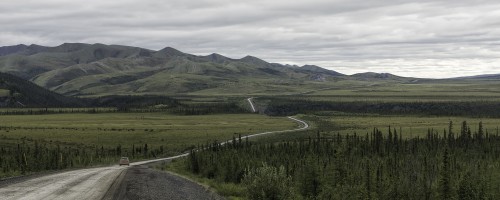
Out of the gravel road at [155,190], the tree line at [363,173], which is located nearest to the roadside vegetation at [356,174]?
the tree line at [363,173]

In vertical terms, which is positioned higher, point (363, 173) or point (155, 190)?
point (155, 190)

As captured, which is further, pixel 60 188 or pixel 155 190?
pixel 155 190

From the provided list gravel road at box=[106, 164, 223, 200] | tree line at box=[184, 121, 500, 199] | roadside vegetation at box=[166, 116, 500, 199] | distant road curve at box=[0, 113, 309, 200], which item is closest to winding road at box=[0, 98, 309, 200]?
distant road curve at box=[0, 113, 309, 200]

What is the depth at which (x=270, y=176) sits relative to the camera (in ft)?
132

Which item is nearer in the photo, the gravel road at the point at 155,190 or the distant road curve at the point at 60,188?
the distant road curve at the point at 60,188

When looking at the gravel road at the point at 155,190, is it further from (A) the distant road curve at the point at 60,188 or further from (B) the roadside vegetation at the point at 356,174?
(B) the roadside vegetation at the point at 356,174

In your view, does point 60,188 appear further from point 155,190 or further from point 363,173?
point 363,173

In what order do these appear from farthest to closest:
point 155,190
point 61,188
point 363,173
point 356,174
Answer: point 363,173, point 356,174, point 155,190, point 61,188

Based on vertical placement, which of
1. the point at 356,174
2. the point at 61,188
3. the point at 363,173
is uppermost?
the point at 61,188

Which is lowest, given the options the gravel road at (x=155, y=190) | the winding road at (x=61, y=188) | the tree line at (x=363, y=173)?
the tree line at (x=363, y=173)

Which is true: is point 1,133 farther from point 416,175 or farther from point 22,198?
point 22,198

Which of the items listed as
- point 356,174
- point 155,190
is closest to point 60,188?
point 155,190

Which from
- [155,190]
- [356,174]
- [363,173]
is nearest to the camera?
[155,190]

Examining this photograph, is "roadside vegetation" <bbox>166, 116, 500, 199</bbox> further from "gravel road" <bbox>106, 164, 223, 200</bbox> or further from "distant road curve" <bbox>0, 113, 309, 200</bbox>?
"distant road curve" <bbox>0, 113, 309, 200</bbox>
